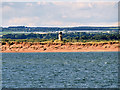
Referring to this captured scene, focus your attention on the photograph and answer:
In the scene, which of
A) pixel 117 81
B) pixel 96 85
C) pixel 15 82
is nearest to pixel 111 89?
pixel 96 85

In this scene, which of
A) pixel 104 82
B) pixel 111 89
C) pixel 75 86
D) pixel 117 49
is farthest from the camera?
pixel 117 49

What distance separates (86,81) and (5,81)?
38.9ft

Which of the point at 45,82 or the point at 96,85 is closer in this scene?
the point at 96,85

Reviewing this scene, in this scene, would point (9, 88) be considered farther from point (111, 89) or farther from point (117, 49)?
point (117, 49)

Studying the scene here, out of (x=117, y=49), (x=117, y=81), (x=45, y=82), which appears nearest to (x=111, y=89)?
(x=117, y=81)

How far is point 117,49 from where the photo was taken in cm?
19988

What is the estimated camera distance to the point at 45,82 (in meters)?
51.1

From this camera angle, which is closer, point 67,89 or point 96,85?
point 67,89

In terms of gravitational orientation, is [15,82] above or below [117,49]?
above

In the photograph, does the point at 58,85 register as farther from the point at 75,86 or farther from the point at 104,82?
the point at 104,82

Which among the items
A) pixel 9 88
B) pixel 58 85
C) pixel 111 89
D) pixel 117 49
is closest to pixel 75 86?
pixel 58 85

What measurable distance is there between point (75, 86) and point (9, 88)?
28.1 ft

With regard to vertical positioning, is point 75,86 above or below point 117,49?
above

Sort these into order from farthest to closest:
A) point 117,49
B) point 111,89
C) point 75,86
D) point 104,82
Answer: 1. point 117,49
2. point 104,82
3. point 75,86
4. point 111,89
